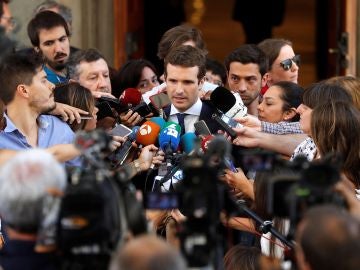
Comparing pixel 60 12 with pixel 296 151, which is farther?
pixel 60 12

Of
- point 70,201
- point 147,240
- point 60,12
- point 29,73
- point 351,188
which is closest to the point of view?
point 147,240

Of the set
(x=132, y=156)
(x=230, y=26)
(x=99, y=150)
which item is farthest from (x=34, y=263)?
(x=230, y=26)

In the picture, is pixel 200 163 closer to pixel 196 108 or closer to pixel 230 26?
pixel 196 108

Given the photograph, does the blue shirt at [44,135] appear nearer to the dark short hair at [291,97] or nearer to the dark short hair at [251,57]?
the dark short hair at [291,97]

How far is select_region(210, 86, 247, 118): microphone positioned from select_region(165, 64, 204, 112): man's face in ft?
0.54

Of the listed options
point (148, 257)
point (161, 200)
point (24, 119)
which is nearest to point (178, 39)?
point (24, 119)

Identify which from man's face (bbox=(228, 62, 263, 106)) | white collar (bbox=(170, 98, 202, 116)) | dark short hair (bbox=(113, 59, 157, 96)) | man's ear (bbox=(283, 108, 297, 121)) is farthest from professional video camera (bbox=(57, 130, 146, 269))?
dark short hair (bbox=(113, 59, 157, 96))

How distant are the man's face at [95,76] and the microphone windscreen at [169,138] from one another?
164 centimetres

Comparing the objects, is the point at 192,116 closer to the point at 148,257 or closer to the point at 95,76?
the point at 95,76

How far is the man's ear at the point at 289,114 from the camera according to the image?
8.95 meters

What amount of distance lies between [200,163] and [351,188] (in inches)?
69.8

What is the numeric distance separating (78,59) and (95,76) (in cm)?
23

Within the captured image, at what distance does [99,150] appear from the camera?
18.6 ft

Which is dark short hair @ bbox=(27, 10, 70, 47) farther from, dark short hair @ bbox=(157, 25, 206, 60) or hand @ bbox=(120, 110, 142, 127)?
hand @ bbox=(120, 110, 142, 127)
